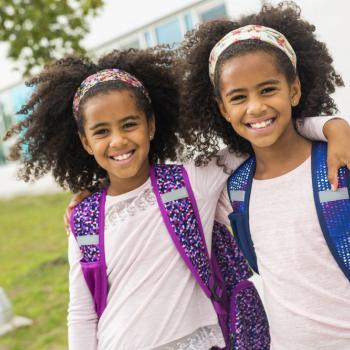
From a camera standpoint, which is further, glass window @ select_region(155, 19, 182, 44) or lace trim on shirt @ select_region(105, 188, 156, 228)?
glass window @ select_region(155, 19, 182, 44)

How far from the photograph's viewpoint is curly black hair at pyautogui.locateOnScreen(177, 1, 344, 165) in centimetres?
199

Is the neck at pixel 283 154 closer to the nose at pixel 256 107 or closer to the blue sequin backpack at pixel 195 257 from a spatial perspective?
the nose at pixel 256 107

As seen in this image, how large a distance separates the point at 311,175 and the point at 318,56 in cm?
62

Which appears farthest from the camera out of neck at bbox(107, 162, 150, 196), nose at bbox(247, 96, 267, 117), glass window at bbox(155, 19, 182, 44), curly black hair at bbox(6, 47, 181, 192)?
glass window at bbox(155, 19, 182, 44)

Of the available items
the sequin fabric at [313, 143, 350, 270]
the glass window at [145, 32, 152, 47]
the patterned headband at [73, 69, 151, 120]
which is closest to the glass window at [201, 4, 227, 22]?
the glass window at [145, 32, 152, 47]

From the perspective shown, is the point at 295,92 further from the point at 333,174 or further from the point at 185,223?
the point at 185,223

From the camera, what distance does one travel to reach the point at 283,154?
1.81 m

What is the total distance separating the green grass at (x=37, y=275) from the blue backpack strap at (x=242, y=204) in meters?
2.57

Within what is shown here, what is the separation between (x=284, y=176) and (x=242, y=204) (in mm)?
204

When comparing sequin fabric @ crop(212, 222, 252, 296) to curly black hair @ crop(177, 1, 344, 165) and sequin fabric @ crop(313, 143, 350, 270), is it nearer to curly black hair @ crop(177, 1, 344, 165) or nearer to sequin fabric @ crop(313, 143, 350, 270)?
curly black hair @ crop(177, 1, 344, 165)

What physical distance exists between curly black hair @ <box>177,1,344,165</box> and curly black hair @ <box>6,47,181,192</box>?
15cm

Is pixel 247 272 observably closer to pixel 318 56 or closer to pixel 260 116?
pixel 260 116

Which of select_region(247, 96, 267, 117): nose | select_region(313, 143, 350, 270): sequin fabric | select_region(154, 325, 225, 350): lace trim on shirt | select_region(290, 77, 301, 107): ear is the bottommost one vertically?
select_region(154, 325, 225, 350): lace trim on shirt

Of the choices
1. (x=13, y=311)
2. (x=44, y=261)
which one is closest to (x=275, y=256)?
(x=13, y=311)
